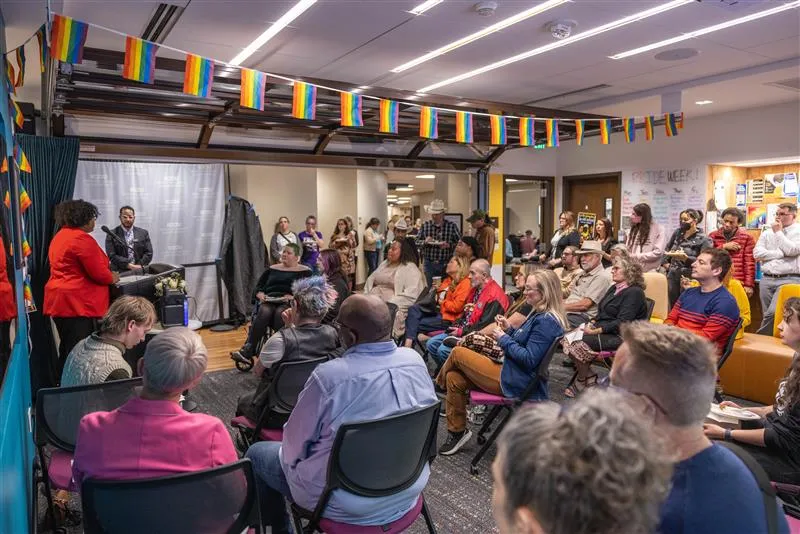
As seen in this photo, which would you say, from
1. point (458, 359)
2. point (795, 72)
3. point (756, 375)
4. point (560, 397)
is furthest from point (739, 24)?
point (458, 359)

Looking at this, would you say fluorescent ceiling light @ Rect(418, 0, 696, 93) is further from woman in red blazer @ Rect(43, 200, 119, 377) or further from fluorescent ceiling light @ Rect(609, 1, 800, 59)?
woman in red blazer @ Rect(43, 200, 119, 377)

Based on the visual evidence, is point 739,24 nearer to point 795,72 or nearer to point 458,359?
point 795,72

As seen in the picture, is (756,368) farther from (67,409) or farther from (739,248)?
(67,409)

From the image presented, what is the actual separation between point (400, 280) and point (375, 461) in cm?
354

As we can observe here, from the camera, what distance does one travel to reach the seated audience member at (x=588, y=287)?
4.97 metres

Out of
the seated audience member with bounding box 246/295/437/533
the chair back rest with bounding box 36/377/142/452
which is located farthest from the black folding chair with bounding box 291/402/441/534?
the chair back rest with bounding box 36/377/142/452

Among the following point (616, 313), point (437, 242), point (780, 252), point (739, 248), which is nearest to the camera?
point (616, 313)

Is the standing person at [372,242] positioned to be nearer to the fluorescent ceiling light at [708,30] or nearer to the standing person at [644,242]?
the standing person at [644,242]

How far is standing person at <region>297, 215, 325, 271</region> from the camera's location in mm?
7879

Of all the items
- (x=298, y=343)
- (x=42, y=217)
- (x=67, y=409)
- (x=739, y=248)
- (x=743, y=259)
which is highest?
(x=42, y=217)

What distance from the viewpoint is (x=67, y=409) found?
222 centimetres

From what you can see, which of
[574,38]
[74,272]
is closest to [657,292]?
[574,38]

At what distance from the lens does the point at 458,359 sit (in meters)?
3.53

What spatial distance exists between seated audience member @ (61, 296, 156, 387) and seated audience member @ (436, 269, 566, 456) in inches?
72.4
